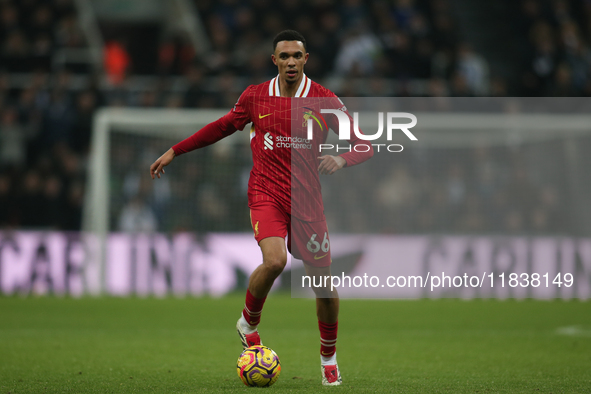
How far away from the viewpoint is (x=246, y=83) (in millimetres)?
14180

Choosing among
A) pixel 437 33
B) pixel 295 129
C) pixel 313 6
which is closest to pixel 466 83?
pixel 437 33

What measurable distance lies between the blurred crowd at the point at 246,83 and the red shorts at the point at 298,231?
18.9ft

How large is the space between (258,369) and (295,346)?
7.67 feet

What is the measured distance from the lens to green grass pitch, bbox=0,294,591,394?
5145mm

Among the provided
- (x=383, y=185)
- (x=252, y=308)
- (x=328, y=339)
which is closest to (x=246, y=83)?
(x=383, y=185)

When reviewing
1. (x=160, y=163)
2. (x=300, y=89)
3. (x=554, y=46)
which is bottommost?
(x=160, y=163)

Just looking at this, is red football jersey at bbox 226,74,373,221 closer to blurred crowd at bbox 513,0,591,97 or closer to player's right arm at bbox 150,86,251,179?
player's right arm at bbox 150,86,251,179

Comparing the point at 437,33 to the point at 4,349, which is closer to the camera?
the point at 4,349

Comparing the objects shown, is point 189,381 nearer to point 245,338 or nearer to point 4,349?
point 245,338

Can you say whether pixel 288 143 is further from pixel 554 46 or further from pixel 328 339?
pixel 554 46

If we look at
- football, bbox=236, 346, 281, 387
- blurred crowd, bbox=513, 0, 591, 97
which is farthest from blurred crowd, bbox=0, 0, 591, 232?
football, bbox=236, 346, 281, 387

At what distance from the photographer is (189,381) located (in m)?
5.20

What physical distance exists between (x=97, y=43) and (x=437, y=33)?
7483 millimetres

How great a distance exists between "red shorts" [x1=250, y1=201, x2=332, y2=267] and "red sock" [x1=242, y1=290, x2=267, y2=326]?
400mm
